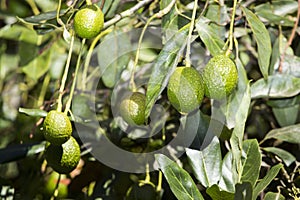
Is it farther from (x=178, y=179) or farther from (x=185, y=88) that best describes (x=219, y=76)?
(x=178, y=179)

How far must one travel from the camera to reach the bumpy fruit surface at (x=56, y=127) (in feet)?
2.86

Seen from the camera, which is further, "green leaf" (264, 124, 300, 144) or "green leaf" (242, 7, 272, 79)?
"green leaf" (264, 124, 300, 144)

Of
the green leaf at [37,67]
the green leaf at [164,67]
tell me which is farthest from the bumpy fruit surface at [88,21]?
the green leaf at [37,67]

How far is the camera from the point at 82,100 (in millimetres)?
1295

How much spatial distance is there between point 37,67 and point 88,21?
606 mm

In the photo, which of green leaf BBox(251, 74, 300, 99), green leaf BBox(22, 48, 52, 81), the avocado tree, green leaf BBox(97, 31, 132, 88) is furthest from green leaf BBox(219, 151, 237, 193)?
green leaf BBox(22, 48, 52, 81)

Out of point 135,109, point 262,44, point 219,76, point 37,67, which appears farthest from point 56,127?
point 37,67

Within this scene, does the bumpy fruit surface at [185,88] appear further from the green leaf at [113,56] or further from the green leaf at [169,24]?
the green leaf at [113,56]

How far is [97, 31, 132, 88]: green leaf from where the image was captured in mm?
1268

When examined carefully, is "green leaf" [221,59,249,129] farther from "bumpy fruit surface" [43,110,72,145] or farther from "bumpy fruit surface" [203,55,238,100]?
"bumpy fruit surface" [43,110,72,145]

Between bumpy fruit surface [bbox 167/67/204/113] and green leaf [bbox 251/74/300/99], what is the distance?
0.94 ft

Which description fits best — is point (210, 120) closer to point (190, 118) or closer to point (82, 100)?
point (190, 118)

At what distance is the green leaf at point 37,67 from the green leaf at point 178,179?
0.68 m

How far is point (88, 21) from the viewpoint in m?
0.92
